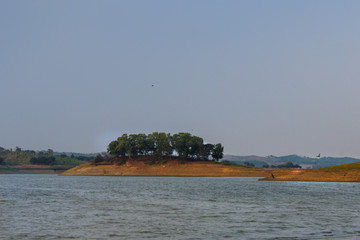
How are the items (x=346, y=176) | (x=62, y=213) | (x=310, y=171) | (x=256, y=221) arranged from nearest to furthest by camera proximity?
(x=256, y=221) → (x=62, y=213) → (x=346, y=176) → (x=310, y=171)

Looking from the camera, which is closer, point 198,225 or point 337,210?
point 198,225

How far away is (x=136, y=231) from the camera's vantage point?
3069cm

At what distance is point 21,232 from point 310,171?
383ft

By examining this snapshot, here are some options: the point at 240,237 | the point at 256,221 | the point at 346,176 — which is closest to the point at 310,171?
the point at 346,176

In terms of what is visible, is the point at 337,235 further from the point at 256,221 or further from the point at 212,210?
the point at 212,210

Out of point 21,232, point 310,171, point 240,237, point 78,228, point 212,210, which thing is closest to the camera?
point 240,237

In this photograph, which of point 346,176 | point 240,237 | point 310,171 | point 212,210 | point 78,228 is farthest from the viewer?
point 310,171

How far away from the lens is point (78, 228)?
32156 millimetres

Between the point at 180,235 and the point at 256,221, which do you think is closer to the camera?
the point at 180,235

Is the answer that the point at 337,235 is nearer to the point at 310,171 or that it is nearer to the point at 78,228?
the point at 78,228

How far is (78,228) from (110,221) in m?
4.50

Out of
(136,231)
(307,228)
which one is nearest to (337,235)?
(307,228)

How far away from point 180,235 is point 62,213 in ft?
58.3

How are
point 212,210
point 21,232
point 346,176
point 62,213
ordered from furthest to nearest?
point 346,176, point 212,210, point 62,213, point 21,232
